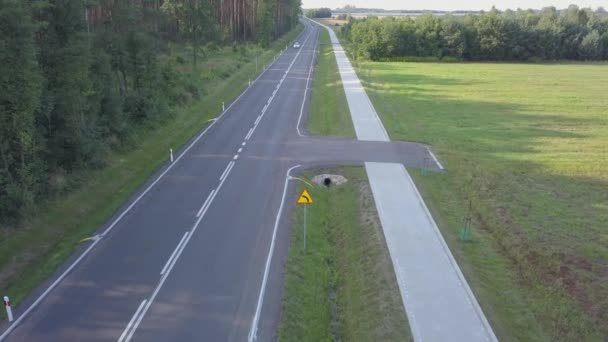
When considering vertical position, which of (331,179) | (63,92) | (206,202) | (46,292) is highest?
(63,92)

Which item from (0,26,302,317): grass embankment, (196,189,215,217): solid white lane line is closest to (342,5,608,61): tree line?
(0,26,302,317): grass embankment

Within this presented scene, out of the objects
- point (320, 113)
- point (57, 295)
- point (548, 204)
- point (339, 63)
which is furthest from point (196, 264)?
point (339, 63)

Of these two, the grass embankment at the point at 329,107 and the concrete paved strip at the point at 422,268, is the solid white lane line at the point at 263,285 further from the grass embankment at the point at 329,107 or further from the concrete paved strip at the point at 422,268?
the grass embankment at the point at 329,107

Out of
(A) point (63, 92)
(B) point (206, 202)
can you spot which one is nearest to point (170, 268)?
(B) point (206, 202)

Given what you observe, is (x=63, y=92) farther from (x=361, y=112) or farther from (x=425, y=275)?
(x=361, y=112)

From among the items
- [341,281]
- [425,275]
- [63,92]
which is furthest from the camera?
[63,92]
